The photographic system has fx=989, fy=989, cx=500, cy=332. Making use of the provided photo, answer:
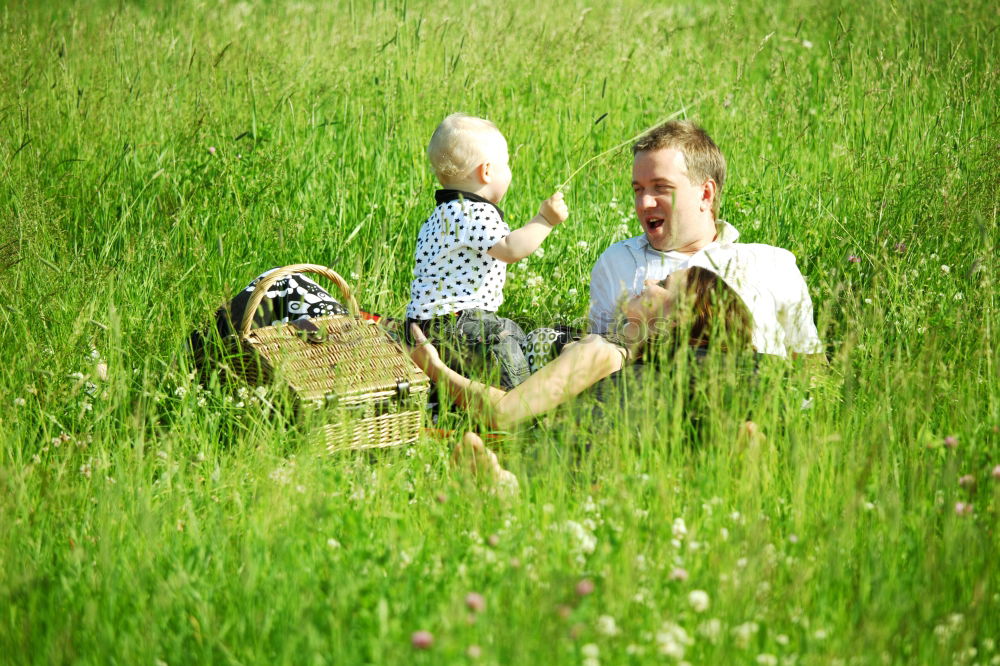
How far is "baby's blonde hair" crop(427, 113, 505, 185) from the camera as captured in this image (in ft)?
12.7

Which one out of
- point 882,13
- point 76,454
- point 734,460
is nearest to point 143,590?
point 76,454

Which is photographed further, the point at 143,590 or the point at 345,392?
the point at 345,392

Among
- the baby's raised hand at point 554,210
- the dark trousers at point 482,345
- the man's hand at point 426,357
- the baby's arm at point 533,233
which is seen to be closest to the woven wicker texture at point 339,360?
the man's hand at point 426,357

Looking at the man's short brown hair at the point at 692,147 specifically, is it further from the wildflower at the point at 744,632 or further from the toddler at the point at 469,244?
the wildflower at the point at 744,632

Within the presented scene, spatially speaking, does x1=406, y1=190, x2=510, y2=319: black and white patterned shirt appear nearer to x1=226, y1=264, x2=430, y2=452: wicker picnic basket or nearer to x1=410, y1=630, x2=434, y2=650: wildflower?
x1=226, y1=264, x2=430, y2=452: wicker picnic basket

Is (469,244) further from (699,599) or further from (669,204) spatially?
(699,599)

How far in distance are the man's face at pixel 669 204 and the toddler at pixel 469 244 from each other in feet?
1.05

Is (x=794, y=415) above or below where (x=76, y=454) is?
above

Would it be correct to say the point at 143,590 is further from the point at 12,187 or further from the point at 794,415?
the point at 12,187

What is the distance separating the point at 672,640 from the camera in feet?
5.65

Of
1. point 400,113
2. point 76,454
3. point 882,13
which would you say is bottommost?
point 76,454

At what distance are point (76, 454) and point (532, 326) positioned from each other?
1.96 m

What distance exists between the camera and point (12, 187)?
429 centimetres

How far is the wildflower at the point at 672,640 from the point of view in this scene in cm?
167
